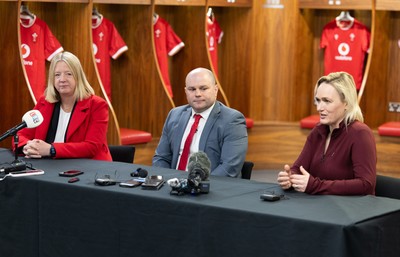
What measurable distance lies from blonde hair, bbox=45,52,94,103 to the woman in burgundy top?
4.46 ft

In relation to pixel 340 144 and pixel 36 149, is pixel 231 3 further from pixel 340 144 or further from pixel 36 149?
pixel 340 144

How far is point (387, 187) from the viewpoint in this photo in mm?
3637

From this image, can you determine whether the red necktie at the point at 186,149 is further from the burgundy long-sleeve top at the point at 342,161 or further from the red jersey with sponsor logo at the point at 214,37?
the red jersey with sponsor logo at the point at 214,37

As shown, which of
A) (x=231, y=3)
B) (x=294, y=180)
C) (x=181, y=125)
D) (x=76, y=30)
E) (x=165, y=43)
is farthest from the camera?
(x=231, y=3)

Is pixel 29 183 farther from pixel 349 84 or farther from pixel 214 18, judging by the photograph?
pixel 214 18

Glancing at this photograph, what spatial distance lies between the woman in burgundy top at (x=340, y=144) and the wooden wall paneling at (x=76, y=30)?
3157mm

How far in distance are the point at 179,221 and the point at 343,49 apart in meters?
5.22

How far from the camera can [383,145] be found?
7.45m

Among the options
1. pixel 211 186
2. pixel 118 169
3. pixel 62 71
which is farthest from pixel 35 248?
pixel 62 71

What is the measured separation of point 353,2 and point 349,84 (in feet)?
14.2

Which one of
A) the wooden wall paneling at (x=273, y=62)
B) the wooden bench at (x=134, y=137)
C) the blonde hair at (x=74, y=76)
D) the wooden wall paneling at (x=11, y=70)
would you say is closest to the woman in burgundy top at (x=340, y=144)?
the blonde hair at (x=74, y=76)

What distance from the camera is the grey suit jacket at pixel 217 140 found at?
4293mm

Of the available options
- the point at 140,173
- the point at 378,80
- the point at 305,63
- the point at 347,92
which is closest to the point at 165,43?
the point at 305,63

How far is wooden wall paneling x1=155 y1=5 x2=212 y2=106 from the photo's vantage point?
7926 mm
